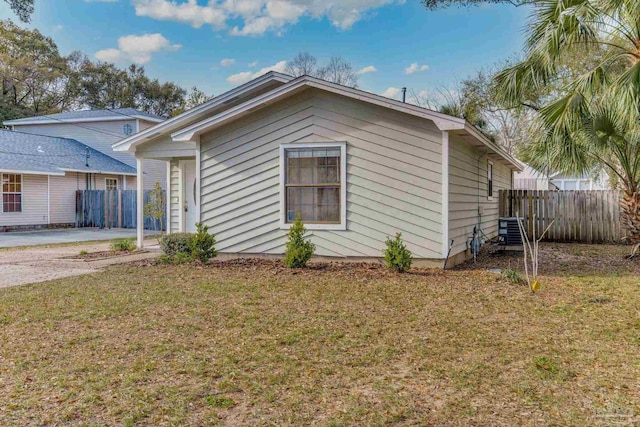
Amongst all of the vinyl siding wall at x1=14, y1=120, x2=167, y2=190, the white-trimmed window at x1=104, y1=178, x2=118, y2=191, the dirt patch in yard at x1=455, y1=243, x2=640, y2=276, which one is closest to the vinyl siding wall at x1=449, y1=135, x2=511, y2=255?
the dirt patch in yard at x1=455, y1=243, x2=640, y2=276

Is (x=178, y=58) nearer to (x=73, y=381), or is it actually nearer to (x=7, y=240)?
(x=7, y=240)

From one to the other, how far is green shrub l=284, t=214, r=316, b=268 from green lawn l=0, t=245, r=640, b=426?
1.06m

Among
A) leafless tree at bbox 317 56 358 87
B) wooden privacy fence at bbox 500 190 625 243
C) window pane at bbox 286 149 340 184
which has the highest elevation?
leafless tree at bbox 317 56 358 87

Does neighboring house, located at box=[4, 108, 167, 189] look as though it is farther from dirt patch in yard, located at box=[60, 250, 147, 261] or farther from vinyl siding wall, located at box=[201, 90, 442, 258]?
vinyl siding wall, located at box=[201, 90, 442, 258]

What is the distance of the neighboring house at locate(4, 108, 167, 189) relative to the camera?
2366 cm

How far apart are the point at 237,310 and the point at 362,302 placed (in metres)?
1.56

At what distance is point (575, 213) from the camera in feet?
45.1

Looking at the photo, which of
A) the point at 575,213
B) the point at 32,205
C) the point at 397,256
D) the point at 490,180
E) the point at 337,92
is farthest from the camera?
the point at 32,205

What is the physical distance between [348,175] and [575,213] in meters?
8.89

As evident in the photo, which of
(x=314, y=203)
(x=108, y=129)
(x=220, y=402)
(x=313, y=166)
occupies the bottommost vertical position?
(x=220, y=402)

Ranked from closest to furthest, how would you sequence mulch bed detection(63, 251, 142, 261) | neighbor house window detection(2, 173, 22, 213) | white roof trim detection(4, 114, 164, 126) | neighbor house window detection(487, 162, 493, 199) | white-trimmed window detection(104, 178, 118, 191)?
mulch bed detection(63, 251, 142, 261) → neighbor house window detection(487, 162, 493, 199) → neighbor house window detection(2, 173, 22, 213) → white-trimmed window detection(104, 178, 118, 191) → white roof trim detection(4, 114, 164, 126)

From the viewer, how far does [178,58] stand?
2273 cm

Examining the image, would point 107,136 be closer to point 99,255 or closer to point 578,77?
point 99,255

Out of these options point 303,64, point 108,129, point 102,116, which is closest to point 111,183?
point 108,129
